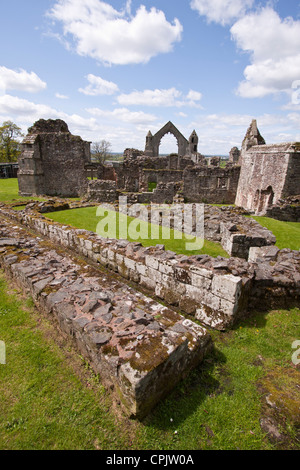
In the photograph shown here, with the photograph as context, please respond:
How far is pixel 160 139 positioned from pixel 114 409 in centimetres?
4344

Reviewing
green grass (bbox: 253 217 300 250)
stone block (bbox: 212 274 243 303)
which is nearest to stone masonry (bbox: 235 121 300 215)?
green grass (bbox: 253 217 300 250)

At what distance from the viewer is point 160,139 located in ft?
137

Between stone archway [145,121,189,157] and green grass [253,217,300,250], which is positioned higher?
stone archway [145,121,189,157]

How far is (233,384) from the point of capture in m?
3.17

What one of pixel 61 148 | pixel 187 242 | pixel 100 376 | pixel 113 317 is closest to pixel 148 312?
pixel 113 317

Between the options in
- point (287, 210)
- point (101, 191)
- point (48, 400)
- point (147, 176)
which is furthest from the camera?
point (147, 176)

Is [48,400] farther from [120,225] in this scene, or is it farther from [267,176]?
[267,176]

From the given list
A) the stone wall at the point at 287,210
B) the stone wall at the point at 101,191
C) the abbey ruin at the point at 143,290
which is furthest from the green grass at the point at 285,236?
the stone wall at the point at 101,191

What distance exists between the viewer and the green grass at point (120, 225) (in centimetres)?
812

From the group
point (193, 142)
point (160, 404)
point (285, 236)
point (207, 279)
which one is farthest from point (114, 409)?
point (193, 142)

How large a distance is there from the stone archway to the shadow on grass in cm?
4066

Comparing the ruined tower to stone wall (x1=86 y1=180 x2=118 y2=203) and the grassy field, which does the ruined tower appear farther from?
the grassy field

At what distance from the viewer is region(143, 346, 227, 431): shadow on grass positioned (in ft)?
8.73

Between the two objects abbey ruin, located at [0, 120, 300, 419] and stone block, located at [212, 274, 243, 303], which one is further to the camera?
stone block, located at [212, 274, 243, 303]
